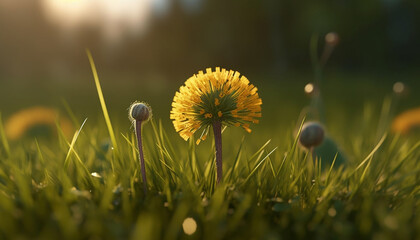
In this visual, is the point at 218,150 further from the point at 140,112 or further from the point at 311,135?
the point at 311,135

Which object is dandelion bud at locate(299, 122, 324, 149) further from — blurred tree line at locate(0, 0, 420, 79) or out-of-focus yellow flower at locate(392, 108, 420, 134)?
blurred tree line at locate(0, 0, 420, 79)

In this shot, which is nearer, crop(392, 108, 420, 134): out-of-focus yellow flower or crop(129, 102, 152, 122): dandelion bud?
crop(129, 102, 152, 122): dandelion bud

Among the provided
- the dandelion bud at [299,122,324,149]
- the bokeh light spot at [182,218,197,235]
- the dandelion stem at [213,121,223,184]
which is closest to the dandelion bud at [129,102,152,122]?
the dandelion stem at [213,121,223,184]

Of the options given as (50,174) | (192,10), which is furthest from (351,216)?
(192,10)

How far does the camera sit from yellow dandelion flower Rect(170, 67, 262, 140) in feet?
4.67

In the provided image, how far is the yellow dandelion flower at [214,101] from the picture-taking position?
1425 millimetres

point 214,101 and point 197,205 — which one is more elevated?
point 214,101

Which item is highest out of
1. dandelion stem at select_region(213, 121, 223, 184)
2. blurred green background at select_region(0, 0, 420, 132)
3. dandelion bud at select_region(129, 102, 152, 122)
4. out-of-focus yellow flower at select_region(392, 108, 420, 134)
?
blurred green background at select_region(0, 0, 420, 132)

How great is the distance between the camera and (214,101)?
148 cm

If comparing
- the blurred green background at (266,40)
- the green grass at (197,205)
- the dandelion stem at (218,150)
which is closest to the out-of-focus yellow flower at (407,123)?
the green grass at (197,205)

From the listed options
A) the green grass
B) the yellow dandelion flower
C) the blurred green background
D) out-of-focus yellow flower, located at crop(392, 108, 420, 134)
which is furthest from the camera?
the blurred green background

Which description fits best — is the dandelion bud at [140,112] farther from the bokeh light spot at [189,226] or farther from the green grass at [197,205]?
the bokeh light spot at [189,226]

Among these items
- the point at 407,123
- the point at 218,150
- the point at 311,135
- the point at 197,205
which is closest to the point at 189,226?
the point at 197,205

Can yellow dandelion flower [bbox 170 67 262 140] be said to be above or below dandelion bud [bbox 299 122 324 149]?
above
